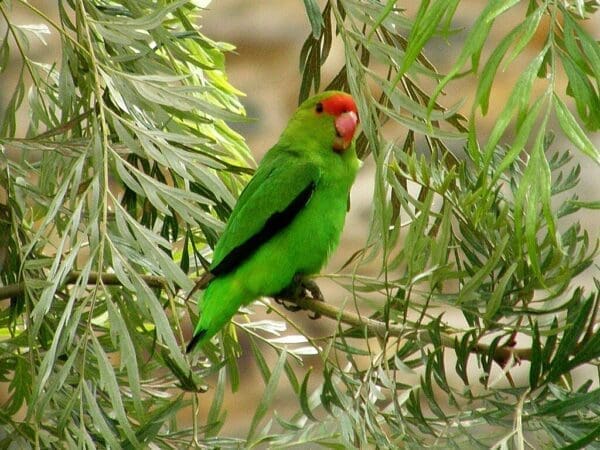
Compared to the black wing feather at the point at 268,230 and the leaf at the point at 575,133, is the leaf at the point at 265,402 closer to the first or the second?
the black wing feather at the point at 268,230

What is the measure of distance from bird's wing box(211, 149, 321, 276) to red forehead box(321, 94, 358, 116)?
Answer: 0.08 meters

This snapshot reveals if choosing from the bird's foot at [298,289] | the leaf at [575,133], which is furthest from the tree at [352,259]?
the bird's foot at [298,289]

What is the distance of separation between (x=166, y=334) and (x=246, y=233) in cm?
36

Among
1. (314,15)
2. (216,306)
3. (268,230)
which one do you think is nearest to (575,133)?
(314,15)

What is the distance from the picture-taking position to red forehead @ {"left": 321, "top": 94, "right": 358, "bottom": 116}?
134cm

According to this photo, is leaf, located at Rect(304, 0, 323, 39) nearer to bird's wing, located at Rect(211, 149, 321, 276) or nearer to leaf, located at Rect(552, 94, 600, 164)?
bird's wing, located at Rect(211, 149, 321, 276)

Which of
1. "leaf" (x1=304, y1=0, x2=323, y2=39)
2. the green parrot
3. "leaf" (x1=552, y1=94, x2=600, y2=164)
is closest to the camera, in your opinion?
"leaf" (x1=552, y1=94, x2=600, y2=164)

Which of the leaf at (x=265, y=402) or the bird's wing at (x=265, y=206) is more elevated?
the bird's wing at (x=265, y=206)

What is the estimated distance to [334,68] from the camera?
2637 millimetres

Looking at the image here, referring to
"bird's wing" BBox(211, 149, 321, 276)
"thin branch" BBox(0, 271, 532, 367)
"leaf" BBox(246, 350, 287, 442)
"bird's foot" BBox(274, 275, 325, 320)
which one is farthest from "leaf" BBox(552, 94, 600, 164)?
"bird's foot" BBox(274, 275, 325, 320)

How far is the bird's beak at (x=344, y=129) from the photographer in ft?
4.44

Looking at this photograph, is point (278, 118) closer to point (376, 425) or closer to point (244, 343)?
point (244, 343)

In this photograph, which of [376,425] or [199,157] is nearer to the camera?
[376,425]

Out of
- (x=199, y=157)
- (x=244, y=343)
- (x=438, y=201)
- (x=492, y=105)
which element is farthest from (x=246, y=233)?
(x=492, y=105)
